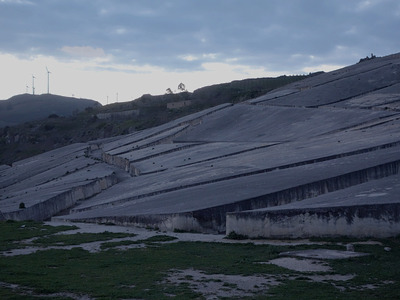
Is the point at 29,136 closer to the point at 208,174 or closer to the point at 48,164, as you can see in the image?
the point at 48,164

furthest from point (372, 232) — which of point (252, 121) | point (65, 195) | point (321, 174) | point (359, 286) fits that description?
point (252, 121)

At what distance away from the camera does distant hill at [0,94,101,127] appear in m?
136

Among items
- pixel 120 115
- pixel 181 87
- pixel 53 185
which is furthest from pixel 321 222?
pixel 181 87

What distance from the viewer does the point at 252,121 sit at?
3016 cm

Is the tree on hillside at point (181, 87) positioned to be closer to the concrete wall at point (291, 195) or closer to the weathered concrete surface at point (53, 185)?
the weathered concrete surface at point (53, 185)

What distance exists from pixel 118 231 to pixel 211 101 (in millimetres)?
48021

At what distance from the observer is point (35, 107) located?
150 metres

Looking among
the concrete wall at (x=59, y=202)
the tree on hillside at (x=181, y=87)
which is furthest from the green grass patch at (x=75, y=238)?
the tree on hillside at (x=181, y=87)

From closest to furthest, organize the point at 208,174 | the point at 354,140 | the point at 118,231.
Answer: the point at 118,231
the point at 208,174
the point at 354,140

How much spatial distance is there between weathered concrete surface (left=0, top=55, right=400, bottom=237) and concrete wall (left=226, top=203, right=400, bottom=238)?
0.06 feet

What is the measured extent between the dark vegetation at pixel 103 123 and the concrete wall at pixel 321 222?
42306mm

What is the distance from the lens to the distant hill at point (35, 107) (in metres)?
136

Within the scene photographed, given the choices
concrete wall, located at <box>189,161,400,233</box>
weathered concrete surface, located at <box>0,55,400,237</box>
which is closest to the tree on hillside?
weathered concrete surface, located at <box>0,55,400,237</box>

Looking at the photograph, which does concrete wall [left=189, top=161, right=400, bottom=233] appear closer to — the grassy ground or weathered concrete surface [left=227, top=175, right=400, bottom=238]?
weathered concrete surface [left=227, top=175, right=400, bottom=238]
